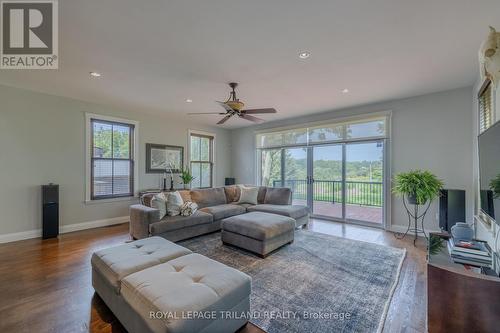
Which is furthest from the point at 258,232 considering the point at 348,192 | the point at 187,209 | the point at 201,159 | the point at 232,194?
the point at 201,159

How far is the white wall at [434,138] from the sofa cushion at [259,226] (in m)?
2.65

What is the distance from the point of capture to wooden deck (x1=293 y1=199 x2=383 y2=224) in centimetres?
490

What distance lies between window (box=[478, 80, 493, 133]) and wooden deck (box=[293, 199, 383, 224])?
2.41 m

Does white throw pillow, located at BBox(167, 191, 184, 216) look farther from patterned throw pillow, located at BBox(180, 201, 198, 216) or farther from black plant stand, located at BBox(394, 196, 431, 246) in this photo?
black plant stand, located at BBox(394, 196, 431, 246)

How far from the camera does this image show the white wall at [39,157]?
3693 millimetres

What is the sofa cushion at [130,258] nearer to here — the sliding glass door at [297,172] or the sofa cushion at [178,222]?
the sofa cushion at [178,222]

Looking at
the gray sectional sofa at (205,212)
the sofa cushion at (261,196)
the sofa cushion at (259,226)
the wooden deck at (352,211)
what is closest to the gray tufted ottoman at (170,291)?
the sofa cushion at (259,226)

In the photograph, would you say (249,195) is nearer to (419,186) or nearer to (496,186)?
(419,186)

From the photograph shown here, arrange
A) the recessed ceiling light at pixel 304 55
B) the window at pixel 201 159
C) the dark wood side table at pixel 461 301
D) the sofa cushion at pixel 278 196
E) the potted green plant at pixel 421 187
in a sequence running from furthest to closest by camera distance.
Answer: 1. the window at pixel 201 159
2. the sofa cushion at pixel 278 196
3. the potted green plant at pixel 421 187
4. the recessed ceiling light at pixel 304 55
5. the dark wood side table at pixel 461 301

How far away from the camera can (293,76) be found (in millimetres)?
3260

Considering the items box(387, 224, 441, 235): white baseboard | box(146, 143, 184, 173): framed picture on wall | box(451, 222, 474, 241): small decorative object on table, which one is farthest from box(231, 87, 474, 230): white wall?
box(146, 143, 184, 173): framed picture on wall

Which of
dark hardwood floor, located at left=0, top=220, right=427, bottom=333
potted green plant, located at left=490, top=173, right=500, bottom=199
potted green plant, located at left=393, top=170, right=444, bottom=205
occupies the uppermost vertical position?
potted green plant, located at left=490, top=173, right=500, bottom=199

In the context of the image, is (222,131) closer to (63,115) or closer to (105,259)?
(63,115)

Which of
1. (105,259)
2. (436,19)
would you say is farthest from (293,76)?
(105,259)
